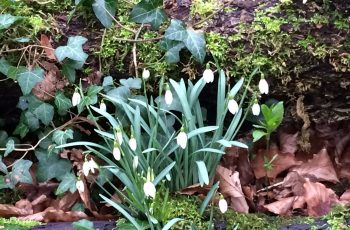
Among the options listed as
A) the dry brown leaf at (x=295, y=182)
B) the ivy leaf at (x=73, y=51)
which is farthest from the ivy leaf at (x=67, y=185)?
the dry brown leaf at (x=295, y=182)

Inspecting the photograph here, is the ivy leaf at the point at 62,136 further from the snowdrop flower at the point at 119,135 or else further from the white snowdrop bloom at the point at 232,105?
the white snowdrop bloom at the point at 232,105

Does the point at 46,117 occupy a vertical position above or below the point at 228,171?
above

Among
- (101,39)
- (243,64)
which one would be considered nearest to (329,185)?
(243,64)

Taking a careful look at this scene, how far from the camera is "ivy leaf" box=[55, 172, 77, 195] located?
2.18 m

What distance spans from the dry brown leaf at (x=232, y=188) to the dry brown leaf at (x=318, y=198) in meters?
0.25

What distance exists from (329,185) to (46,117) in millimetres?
1272

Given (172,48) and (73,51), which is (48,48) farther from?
(172,48)

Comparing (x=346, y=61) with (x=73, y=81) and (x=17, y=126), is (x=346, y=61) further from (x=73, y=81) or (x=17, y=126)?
(x=17, y=126)

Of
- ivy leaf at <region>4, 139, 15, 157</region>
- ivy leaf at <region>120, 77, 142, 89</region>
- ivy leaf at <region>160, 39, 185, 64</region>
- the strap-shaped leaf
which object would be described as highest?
ivy leaf at <region>160, 39, 185, 64</region>

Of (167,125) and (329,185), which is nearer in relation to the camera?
(167,125)

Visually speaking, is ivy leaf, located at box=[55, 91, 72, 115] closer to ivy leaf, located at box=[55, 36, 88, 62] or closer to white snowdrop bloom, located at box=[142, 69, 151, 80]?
ivy leaf, located at box=[55, 36, 88, 62]

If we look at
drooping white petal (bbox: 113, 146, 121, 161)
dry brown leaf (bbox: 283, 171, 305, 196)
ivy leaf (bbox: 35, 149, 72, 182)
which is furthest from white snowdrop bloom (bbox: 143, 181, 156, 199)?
dry brown leaf (bbox: 283, 171, 305, 196)

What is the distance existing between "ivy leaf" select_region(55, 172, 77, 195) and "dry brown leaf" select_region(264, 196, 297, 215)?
798 millimetres

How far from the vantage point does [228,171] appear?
2.19 metres
